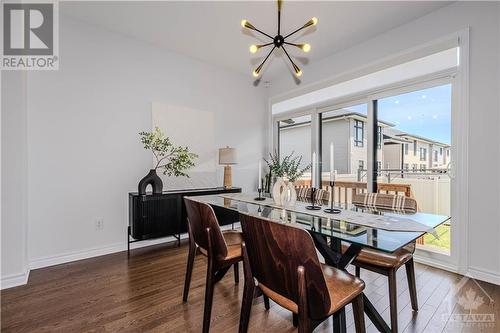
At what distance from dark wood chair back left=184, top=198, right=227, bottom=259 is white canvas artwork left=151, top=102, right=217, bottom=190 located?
1.98m

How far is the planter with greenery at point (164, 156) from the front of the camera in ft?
10.8

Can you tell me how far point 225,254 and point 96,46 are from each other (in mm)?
3123

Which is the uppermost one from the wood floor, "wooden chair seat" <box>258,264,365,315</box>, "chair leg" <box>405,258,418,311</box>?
"wooden chair seat" <box>258,264,365,315</box>

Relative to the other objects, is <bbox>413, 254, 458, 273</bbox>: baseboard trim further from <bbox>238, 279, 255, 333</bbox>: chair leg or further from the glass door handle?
<bbox>238, 279, 255, 333</bbox>: chair leg

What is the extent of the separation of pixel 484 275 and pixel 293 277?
257 cm

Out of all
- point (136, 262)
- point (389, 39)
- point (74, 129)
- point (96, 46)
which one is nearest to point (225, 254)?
point (136, 262)

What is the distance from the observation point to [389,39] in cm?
321

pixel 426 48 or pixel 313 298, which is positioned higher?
pixel 426 48

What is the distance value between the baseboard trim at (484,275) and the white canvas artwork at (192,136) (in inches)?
135

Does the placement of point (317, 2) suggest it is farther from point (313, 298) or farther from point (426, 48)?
point (313, 298)

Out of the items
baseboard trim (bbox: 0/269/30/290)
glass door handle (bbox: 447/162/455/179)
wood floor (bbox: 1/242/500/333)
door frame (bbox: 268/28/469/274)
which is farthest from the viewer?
glass door handle (bbox: 447/162/455/179)

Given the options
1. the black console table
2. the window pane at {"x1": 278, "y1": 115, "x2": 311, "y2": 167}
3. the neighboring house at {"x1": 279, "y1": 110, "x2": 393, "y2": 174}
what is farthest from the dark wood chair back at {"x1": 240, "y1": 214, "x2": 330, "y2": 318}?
the window pane at {"x1": 278, "y1": 115, "x2": 311, "y2": 167}

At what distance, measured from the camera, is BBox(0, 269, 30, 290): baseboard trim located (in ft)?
7.47

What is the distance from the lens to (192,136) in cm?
399
